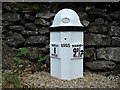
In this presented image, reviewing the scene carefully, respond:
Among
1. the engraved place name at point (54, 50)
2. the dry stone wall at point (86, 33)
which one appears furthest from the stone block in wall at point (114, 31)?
the engraved place name at point (54, 50)

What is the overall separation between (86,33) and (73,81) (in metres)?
1.29

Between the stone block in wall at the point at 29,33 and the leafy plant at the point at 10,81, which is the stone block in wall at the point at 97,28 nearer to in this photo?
the stone block in wall at the point at 29,33

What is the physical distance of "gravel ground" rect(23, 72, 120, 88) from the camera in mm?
3324

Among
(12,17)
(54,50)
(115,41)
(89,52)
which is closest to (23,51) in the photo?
(54,50)

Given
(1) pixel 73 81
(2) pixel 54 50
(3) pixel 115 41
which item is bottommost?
(1) pixel 73 81

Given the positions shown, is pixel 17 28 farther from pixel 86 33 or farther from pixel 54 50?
pixel 86 33

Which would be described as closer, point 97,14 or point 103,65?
point 103,65

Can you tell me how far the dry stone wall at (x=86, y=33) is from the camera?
4.16 meters

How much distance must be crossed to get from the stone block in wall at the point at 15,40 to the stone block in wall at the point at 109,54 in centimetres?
187

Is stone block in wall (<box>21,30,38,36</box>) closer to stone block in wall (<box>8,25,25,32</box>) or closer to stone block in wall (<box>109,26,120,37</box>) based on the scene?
stone block in wall (<box>8,25,25,32</box>)

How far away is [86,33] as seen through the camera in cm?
431

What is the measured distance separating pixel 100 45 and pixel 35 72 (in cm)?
162

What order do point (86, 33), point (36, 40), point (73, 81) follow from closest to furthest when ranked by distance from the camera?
point (73, 81) < point (86, 33) < point (36, 40)

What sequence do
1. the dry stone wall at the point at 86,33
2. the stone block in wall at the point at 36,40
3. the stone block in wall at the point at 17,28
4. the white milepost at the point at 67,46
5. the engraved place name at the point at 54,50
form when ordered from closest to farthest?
1. the white milepost at the point at 67,46
2. the engraved place name at the point at 54,50
3. the dry stone wall at the point at 86,33
4. the stone block in wall at the point at 36,40
5. the stone block in wall at the point at 17,28
